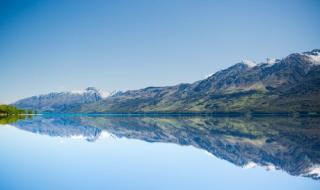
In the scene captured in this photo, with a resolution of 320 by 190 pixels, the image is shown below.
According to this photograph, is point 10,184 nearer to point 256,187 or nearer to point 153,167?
point 153,167

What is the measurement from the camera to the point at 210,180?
27.9 m

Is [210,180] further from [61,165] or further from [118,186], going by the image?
[61,165]

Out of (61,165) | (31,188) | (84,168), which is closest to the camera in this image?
(31,188)

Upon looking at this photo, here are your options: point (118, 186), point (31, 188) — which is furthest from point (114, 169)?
point (31, 188)

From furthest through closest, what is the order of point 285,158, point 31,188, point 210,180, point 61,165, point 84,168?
point 285,158
point 61,165
point 84,168
point 210,180
point 31,188

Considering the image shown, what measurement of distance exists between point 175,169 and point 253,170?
7561mm

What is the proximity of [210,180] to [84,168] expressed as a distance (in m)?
12.4

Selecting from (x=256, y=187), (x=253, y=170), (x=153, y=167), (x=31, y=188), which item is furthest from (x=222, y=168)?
(x=31, y=188)

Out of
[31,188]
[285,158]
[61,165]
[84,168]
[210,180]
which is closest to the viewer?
[31,188]

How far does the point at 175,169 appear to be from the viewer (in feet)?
111

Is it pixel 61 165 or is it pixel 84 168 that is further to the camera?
pixel 61 165

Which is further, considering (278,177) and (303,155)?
(303,155)

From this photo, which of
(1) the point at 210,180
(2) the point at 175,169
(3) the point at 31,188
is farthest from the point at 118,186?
(2) the point at 175,169

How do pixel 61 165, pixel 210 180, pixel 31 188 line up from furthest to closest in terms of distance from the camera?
pixel 61 165
pixel 210 180
pixel 31 188
